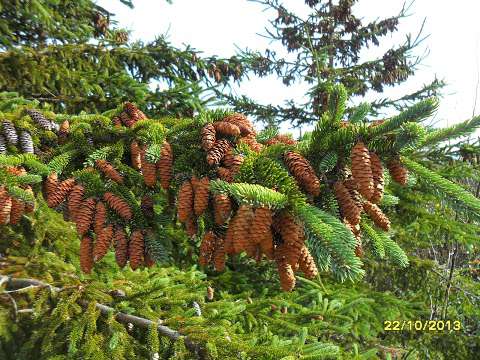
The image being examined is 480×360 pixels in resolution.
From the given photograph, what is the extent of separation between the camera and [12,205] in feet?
5.21

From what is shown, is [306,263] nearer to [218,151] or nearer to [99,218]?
[218,151]

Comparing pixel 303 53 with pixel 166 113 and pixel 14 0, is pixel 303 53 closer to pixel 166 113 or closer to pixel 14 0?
pixel 166 113

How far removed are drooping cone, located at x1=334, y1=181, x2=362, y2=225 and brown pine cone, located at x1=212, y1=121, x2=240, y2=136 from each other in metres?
0.43

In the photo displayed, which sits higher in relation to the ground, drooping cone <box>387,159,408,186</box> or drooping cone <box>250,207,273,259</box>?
drooping cone <box>387,159,408,186</box>

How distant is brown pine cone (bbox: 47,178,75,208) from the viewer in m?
1.58

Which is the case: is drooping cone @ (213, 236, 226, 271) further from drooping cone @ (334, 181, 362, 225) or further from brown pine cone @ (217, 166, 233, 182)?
drooping cone @ (334, 181, 362, 225)

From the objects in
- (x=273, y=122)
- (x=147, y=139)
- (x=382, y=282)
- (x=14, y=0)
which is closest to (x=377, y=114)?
(x=273, y=122)

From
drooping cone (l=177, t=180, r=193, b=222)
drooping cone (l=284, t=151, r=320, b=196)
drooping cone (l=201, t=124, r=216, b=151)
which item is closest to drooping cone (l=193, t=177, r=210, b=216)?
drooping cone (l=177, t=180, r=193, b=222)

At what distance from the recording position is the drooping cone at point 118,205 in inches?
60.0

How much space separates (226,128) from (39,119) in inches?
39.6

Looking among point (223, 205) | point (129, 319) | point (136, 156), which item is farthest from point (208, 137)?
point (129, 319)

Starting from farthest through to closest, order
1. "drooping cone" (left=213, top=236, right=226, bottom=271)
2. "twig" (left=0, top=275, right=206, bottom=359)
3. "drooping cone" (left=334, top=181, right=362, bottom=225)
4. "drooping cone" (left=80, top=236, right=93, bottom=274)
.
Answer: "twig" (left=0, top=275, right=206, bottom=359)
"drooping cone" (left=80, top=236, right=93, bottom=274)
"drooping cone" (left=213, top=236, right=226, bottom=271)
"drooping cone" (left=334, top=181, right=362, bottom=225)

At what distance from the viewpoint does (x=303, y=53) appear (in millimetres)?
9211

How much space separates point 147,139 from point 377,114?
7.05 m
